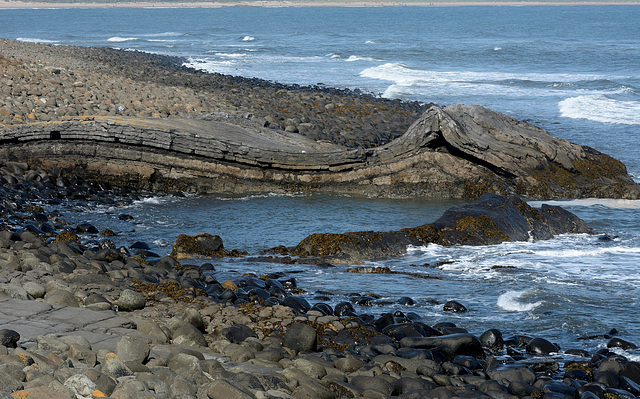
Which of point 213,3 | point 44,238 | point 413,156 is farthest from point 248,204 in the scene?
point 213,3

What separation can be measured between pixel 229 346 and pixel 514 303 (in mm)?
3307

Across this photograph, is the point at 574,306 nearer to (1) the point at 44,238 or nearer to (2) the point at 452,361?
(2) the point at 452,361

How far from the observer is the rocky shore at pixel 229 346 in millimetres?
4164

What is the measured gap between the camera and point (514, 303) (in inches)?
272

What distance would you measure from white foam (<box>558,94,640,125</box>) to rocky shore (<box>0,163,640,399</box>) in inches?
721

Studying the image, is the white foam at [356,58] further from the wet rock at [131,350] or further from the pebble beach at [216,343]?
the wet rock at [131,350]

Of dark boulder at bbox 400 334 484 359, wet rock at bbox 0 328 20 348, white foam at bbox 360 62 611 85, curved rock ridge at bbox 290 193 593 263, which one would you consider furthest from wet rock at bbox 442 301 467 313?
white foam at bbox 360 62 611 85

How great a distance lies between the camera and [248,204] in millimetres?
11883

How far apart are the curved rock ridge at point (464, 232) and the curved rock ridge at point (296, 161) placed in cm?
210

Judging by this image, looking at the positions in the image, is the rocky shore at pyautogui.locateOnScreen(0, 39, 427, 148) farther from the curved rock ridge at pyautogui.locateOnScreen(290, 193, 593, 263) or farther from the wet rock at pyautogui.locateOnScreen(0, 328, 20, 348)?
the wet rock at pyautogui.locateOnScreen(0, 328, 20, 348)

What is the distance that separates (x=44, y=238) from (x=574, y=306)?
6438mm

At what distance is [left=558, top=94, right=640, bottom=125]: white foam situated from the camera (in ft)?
73.8

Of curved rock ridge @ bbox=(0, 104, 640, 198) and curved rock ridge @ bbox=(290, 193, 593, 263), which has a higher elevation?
curved rock ridge @ bbox=(0, 104, 640, 198)

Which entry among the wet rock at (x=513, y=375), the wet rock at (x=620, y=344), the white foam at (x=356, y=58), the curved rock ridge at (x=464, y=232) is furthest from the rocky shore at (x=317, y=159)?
the white foam at (x=356, y=58)
